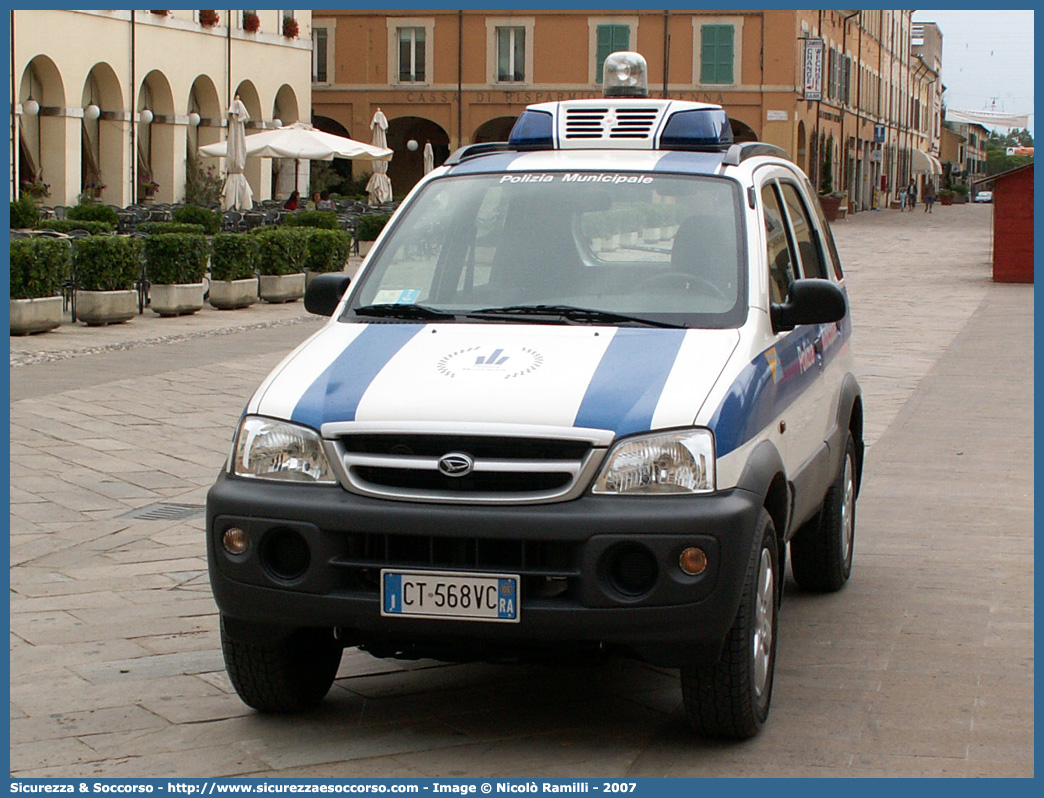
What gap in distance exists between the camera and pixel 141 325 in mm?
17016

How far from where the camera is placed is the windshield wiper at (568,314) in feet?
16.0

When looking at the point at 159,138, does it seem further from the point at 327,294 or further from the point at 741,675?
the point at 741,675

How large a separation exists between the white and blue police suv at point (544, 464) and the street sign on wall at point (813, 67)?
170ft

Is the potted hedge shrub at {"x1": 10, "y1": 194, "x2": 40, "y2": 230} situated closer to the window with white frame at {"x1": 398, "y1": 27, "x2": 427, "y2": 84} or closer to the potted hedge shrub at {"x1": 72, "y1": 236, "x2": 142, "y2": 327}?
the potted hedge shrub at {"x1": 72, "y1": 236, "x2": 142, "y2": 327}

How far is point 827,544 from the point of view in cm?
627

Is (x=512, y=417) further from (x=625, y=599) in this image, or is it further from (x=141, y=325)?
(x=141, y=325)

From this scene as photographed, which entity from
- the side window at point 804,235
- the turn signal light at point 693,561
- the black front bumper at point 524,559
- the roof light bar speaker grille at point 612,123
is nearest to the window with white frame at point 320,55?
the side window at point 804,235

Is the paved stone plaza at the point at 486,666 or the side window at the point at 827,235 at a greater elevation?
the side window at the point at 827,235

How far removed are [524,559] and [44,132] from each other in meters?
33.2

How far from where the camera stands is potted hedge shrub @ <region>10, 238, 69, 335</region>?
15.1 meters

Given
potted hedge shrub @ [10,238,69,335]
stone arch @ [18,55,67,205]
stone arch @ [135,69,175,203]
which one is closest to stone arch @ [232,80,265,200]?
stone arch @ [135,69,175,203]

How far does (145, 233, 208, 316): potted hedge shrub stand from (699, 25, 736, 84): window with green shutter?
39.7 m

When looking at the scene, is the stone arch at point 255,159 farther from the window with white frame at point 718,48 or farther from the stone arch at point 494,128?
the window with white frame at point 718,48

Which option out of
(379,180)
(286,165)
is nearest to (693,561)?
(379,180)
